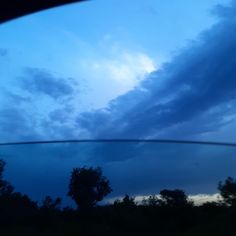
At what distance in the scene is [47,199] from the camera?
2129 millimetres

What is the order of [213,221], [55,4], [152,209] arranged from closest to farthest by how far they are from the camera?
[213,221] < [152,209] < [55,4]

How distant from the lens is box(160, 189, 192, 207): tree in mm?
1953

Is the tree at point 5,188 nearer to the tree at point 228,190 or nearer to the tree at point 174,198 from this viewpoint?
the tree at point 174,198

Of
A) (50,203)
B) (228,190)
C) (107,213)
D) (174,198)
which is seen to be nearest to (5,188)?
(50,203)

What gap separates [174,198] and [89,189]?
39cm

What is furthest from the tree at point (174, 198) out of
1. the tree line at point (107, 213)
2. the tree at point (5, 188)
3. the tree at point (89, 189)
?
the tree at point (5, 188)

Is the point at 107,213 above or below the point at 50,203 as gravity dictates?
below

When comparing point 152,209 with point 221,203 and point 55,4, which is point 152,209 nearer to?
point 221,203

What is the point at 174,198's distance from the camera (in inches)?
77.7

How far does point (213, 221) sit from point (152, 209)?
0.28 m

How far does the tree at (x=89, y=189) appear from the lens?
206 cm

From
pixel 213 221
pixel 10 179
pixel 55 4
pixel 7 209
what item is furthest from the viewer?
pixel 55 4

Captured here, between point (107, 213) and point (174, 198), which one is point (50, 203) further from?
point (174, 198)

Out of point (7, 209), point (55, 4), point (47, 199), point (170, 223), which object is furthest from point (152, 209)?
point (55, 4)
